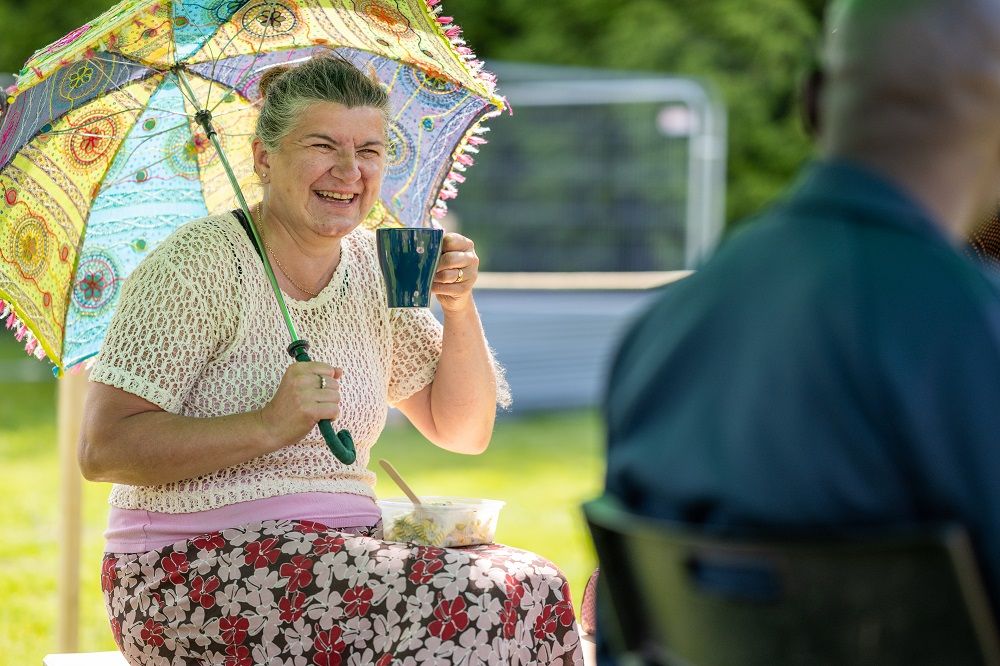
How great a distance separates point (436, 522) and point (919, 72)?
1597 mm

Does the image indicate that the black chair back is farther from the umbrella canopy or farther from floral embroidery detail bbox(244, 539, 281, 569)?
the umbrella canopy

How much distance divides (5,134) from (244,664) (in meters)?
1.18

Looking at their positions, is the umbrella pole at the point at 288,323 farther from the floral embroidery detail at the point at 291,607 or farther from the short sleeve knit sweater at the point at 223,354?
the floral embroidery detail at the point at 291,607

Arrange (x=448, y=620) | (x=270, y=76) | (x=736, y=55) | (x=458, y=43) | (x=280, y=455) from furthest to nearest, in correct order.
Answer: (x=736, y=55), (x=458, y=43), (x=270, y=76), (x=280, y=455), (x=448, y=620)

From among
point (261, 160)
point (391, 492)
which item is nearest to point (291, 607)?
point (261, 160)

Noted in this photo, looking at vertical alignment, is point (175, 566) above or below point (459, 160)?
below

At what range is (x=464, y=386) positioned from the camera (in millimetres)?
3076

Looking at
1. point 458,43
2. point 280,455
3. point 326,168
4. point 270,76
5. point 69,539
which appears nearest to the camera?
point 280,455

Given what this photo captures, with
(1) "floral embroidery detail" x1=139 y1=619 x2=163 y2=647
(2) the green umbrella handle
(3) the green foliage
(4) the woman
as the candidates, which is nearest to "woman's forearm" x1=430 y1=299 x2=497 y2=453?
(4) the woman

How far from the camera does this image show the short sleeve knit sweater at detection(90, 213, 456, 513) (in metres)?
2.57

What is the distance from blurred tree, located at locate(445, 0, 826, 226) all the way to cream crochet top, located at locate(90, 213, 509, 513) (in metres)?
12.9

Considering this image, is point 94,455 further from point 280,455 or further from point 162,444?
point 280,455

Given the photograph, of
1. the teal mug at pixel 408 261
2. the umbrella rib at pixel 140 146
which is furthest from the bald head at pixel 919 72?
the umbrella rib at pixel 140 146

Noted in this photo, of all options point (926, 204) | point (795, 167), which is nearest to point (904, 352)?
point (926, 204)
